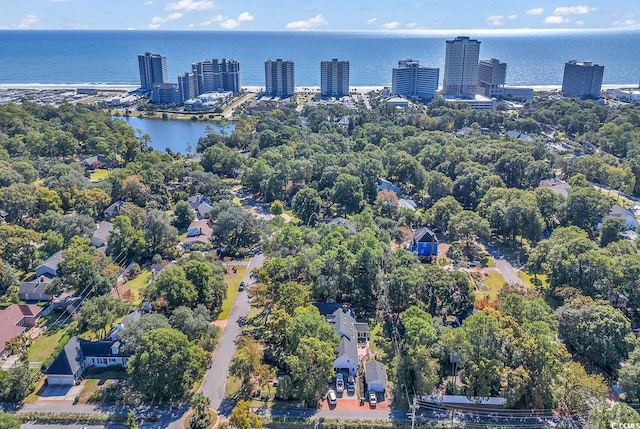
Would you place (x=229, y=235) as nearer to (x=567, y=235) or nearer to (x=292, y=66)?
(x=567, y=235)

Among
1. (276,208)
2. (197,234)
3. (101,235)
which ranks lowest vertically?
(197,234)

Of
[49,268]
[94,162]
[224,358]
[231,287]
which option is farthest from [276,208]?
[94,162]

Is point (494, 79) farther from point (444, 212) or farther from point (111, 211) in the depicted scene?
point (111, 211)

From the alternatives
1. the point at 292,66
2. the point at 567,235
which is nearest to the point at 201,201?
the point at 567,235

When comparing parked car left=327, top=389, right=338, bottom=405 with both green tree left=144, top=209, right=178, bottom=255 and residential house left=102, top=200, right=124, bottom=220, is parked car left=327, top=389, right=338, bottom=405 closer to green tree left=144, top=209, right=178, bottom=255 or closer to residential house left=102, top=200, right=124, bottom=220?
green tree left=144, top=209, right=178, bottom=255

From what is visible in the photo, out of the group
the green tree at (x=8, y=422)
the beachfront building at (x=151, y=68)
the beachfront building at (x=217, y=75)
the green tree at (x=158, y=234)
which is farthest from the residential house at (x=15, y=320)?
the beachfront building at (x=151, y=68)

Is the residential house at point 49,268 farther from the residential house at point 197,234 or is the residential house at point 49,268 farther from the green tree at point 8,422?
the green tree at point 8,422
